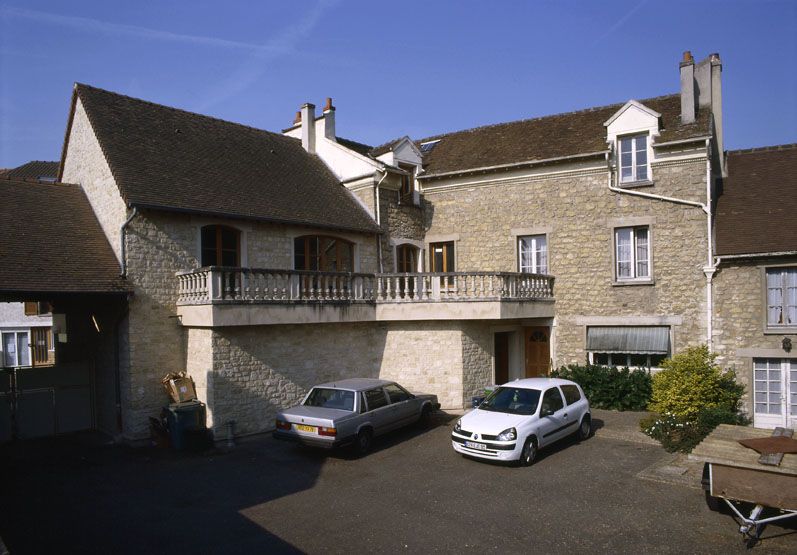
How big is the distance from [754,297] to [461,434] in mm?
9296

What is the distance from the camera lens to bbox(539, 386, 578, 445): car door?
1168 centimetres

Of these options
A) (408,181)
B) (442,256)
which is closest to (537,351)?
(442,256)

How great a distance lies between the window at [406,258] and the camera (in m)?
20.0

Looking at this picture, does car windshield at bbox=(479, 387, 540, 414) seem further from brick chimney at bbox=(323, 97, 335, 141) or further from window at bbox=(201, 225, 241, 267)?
brick chimney at bbox=(323, 97, 335, 141)

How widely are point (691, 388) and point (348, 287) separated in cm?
928

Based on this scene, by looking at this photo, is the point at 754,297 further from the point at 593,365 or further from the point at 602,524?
the point at 602,524

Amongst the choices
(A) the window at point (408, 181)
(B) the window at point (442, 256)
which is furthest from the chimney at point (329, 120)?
(B) the window at point (442, 256)

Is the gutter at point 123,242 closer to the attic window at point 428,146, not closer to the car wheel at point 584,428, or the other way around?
the car wheel at point 584,428

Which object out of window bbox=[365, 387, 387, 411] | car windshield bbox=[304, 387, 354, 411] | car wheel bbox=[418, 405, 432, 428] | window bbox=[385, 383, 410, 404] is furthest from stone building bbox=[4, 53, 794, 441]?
window bbox=[365, 387, 387, 411]

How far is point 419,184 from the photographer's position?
2059 centimetres

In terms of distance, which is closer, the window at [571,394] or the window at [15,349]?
the window at [571,394]

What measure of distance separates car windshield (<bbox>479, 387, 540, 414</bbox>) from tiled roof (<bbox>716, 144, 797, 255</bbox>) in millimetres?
7594

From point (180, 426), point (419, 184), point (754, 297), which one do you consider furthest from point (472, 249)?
point (180, 426)

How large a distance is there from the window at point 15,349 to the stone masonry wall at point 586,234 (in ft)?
69.3
